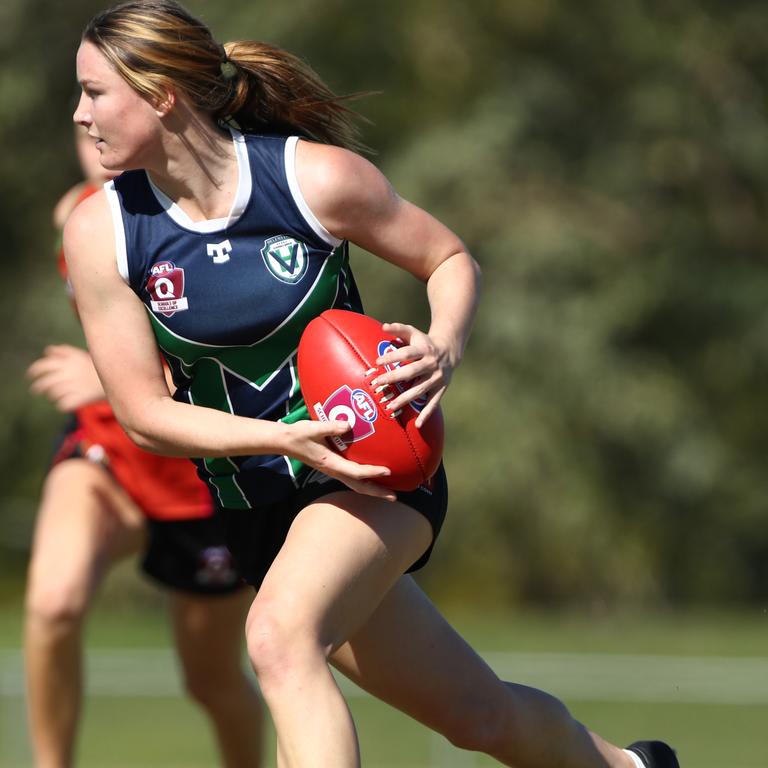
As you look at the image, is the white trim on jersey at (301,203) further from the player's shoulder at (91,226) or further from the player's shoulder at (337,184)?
the player's shoulder at (91,226)

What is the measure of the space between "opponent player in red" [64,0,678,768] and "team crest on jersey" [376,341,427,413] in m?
0.02

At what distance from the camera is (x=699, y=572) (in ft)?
56.3

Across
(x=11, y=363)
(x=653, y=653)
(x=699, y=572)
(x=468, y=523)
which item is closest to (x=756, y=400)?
(x=699, y=572)

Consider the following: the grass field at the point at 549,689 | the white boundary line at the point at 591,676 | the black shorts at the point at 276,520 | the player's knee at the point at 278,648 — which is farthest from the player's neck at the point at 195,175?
the white boundary line at the point at 591,676

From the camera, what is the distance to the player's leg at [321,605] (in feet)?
10.0

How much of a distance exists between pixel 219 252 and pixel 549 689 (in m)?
6.79

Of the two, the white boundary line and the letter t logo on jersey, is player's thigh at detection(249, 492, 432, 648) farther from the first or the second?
the white boundary line

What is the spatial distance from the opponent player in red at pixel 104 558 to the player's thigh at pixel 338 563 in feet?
5.78

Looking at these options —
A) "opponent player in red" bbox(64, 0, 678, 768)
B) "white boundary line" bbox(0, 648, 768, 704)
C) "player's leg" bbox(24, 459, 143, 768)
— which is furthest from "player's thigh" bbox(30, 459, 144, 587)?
"white boundary line" bbox(0, 648, 768, 704)

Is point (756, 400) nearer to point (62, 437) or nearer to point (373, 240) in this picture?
point (62, 437)

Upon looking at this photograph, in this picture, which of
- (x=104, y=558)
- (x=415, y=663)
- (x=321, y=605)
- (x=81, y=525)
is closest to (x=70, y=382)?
(x=81, y=525)

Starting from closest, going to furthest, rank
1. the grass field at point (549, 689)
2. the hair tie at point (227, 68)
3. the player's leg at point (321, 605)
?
the player's leg at point (321, 605) < the hair tie at point (227, 68) < the grass field at point (549, 689)

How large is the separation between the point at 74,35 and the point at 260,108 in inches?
603

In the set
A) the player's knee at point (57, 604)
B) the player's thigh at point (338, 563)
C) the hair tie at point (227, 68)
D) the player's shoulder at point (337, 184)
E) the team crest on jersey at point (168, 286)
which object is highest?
the hair tie at point (227, 68)
